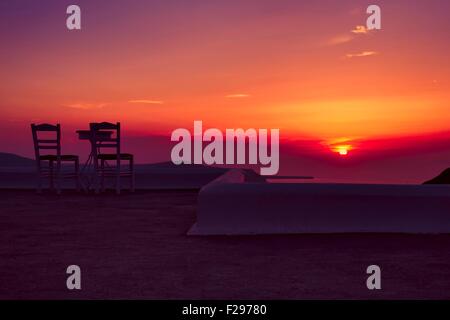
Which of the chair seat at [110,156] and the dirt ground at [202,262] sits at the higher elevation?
the chair seat at [110,156]

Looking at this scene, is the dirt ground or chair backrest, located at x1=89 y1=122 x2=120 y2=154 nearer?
the dirt ground

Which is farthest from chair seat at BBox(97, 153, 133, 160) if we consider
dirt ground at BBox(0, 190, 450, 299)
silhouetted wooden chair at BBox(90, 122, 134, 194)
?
dirt ground at BBox(0, 190, 450, 299)

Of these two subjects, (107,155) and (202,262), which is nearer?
(202,262)

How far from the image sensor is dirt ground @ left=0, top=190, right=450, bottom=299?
2.98 m

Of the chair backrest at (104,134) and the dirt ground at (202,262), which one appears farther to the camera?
the chair backrest at (104,134)

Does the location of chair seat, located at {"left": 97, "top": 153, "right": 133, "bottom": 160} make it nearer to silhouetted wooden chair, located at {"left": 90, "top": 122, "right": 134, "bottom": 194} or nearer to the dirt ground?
silhouetted wooden chair, located at {"left": 90, "top": 122, "right": 134, "bottom": 194}

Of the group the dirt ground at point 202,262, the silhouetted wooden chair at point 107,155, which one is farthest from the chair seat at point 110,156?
the dirt ground at point 202,262

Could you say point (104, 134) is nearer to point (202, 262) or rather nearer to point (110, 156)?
point (110, 156)

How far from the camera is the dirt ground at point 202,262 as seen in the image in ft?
9.77

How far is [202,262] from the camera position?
371 cm

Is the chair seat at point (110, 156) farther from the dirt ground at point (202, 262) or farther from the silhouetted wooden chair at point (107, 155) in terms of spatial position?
the dirt ground at point (202, 262)

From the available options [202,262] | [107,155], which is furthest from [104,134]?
[202,262]
